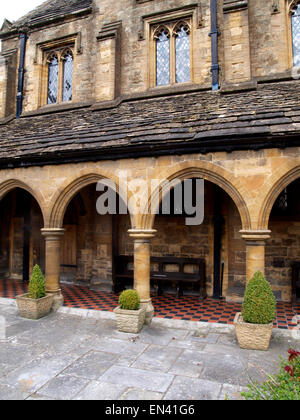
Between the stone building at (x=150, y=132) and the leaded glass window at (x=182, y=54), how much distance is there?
1.3 inches

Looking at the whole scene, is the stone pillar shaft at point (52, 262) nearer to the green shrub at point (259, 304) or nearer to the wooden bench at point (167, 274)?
the wooden bench at point (167, 274)

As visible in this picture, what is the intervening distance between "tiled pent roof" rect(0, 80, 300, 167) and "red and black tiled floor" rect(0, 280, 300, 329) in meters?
3.53

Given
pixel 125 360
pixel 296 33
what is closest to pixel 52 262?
pixel 125 360

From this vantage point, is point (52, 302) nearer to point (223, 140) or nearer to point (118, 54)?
point (223, 140)

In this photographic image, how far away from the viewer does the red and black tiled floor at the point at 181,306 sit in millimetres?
6652

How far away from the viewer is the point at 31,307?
22.1 feet

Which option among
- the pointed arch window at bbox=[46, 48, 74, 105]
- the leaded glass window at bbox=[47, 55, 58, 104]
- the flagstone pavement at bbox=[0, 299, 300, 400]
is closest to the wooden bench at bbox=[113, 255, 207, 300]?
the flagstone pavement at bbox=[0, 299, 300, 400]

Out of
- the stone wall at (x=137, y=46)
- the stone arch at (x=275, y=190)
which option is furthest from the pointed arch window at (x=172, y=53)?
the stone arch at (x=275, y=190)

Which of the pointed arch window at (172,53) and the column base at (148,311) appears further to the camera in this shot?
the pointed arch window at (172,53)

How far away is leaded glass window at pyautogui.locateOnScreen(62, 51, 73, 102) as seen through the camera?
34.0 feet

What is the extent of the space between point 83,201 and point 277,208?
5.66m

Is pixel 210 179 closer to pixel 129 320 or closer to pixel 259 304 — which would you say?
pixel 259 304

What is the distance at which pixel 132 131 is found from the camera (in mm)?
6961
